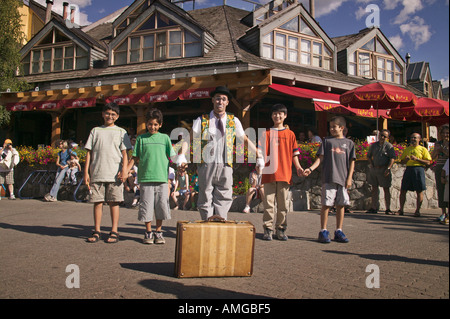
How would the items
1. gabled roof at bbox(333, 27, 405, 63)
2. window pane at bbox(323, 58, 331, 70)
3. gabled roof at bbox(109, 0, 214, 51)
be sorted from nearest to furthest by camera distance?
gabled roof at bbox(109, 0, 214, 51) → window pane at bbox(323, 58, 331, 70) → gabled roof at bbox(333, 27, 405, 63)

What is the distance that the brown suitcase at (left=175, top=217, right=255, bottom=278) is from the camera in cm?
306

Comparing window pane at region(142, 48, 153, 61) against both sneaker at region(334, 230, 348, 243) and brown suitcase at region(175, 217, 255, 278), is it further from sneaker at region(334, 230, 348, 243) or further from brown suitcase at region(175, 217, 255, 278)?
brown suitcase at region(175, 217, 255, 278)

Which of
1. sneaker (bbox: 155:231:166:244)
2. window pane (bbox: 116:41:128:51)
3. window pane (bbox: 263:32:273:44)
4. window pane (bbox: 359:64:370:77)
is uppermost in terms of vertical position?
window pane (bbox: 263:32:273:44)

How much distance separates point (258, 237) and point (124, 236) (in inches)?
78.3

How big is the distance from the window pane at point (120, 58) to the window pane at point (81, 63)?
1.82 metres

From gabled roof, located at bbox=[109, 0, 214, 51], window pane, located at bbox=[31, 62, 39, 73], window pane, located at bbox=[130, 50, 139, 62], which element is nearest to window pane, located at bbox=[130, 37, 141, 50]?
window pane, located at bbox=[130, 50, 139, 62]

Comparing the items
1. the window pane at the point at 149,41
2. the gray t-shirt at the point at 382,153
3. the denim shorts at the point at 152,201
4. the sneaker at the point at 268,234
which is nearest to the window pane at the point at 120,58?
the window pane at the point at 149,41

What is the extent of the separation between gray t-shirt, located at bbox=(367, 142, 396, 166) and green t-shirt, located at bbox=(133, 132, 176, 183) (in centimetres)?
562

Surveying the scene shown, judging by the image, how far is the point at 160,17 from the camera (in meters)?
16.5

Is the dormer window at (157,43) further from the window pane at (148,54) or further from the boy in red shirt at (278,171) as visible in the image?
the boy in red shirt at (278,171)

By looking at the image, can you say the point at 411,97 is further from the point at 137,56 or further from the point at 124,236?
the point at 137,56

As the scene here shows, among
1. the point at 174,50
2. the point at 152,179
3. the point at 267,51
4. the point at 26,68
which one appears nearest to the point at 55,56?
the point at 26,68
